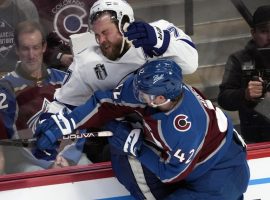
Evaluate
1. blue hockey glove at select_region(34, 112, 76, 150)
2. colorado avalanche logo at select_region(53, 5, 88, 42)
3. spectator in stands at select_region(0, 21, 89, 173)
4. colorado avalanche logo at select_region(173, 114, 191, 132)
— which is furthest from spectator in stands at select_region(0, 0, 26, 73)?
colorado avalanche logo at select_region(173, 114, 191, 132)

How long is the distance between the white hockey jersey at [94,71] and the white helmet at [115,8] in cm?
10

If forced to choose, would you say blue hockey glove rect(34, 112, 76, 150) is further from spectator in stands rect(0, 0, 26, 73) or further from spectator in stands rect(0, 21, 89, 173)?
spectator in stands rect(0, 0, 26, 73)

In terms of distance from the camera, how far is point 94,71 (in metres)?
2.08

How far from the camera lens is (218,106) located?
7.18 feet

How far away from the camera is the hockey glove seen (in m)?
1.99

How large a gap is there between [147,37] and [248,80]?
24.0 inches

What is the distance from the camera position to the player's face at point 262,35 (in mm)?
2211

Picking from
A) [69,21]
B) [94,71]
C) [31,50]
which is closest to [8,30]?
[31,50]

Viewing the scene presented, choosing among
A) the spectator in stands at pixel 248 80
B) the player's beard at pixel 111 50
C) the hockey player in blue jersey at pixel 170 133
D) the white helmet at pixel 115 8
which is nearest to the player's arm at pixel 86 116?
the hockey player in blue jersey at pixel 170 133

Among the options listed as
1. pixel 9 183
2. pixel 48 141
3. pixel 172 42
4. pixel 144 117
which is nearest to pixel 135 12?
pixel 172 42

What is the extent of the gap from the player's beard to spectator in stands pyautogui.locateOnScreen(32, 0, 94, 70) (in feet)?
0.40

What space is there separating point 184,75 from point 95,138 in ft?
1.30

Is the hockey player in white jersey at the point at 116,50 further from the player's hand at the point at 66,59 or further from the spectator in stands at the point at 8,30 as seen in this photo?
the spectator in stands at the point at 8,30

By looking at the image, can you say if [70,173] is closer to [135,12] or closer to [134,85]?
[134,85]
